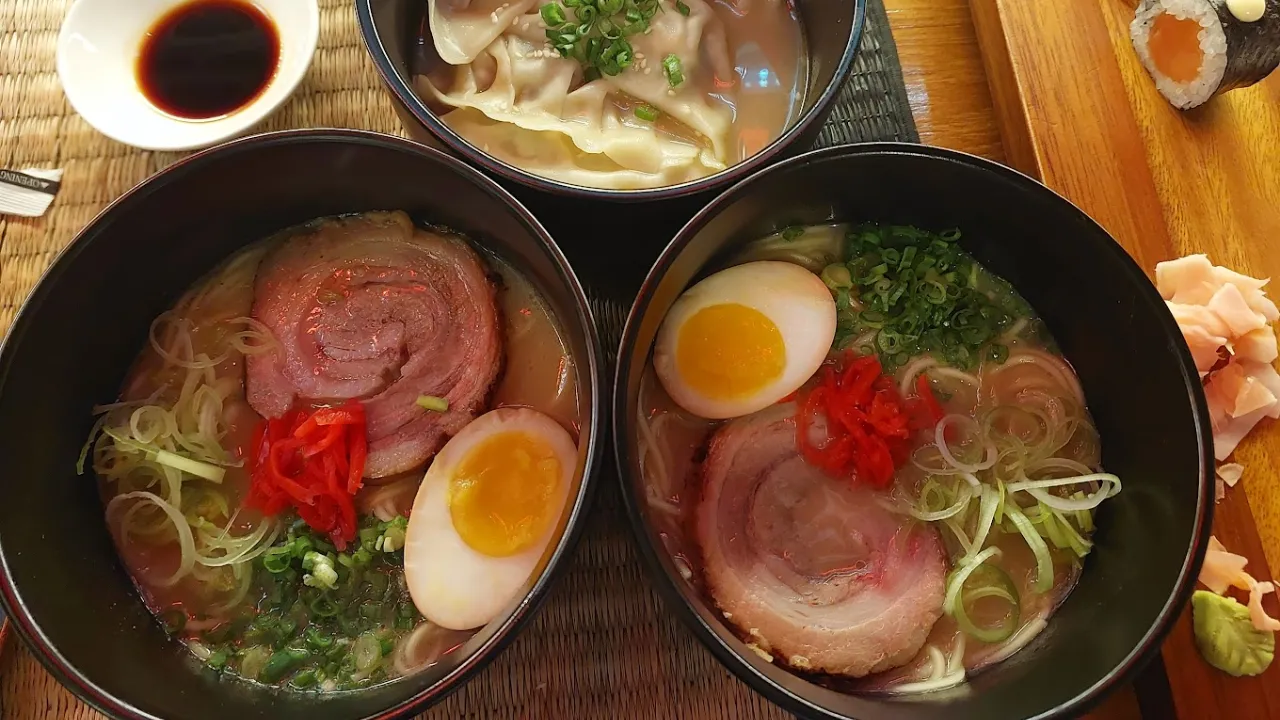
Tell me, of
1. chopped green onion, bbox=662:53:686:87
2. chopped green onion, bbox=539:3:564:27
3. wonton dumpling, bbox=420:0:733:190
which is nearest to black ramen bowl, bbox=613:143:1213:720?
wonton dumpling, bbox=420:0:733:190

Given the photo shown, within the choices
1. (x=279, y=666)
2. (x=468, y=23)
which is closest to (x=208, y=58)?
(x=468, y=23)

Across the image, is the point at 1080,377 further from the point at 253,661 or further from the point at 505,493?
the point at 253,661

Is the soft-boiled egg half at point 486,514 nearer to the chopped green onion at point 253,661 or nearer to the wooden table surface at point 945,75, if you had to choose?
the chopped green onion at point 253,661

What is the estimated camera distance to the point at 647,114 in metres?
1.77

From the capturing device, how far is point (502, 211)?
135cm

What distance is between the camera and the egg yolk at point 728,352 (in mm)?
1491

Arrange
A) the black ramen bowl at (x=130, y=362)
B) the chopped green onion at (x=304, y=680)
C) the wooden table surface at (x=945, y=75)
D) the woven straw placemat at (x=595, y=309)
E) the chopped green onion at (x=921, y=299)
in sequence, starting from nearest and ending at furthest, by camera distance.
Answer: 1. the black ramen bowl at (x=130, y=362)
2. the chopped green onion at (x=304, y=680)
3. the woven straw placemat at (x=595, y=309)
4. the chopped green onion at (x=921, y=299)
5. the wooden table surface at (x=945, y=75)

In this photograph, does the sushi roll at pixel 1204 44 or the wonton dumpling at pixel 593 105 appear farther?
the sushi roll at pixel 1204 44

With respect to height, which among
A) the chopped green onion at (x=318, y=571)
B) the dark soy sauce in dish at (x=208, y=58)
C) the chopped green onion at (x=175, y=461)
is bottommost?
the chopped green onion at (x=318, y=571)

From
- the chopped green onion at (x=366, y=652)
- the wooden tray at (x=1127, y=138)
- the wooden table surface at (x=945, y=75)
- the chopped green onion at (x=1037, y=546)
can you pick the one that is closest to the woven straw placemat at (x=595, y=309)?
the wooden table surface at (x=945, y=75)

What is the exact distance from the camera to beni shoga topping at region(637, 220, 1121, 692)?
4.63ft

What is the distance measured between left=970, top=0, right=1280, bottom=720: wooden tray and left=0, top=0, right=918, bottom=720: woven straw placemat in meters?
0.27

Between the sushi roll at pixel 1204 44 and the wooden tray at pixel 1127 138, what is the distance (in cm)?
4

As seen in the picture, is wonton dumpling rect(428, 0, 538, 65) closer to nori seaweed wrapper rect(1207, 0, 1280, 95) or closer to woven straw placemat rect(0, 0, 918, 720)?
woven straw placemat rect(0, 0, 918, 720)
